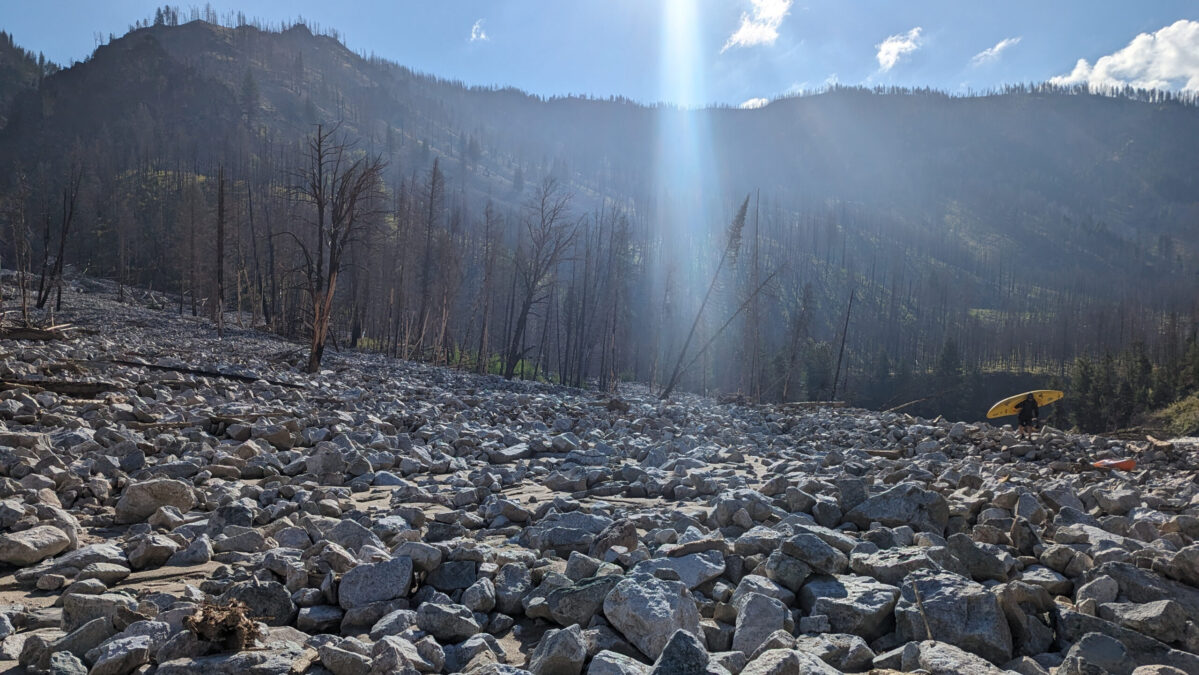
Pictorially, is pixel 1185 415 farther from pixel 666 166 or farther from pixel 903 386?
pixel 666 166

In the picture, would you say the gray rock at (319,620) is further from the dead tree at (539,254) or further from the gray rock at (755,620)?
the dead tree at (539,254)

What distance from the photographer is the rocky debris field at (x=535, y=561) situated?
2203mm

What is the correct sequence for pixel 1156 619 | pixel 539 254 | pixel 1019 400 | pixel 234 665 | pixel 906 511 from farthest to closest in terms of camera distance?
1. pixel 539 254
2. pixel 1019 400
3. pixel 906 511
4. pixel 1156 619
5. pixel 234 665

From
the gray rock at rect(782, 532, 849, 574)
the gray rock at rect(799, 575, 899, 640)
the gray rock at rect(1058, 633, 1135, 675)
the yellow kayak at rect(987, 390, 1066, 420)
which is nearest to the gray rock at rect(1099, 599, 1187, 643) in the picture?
the gray rock at rect(1058, 633, 1135, 675)

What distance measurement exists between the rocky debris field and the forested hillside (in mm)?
10633

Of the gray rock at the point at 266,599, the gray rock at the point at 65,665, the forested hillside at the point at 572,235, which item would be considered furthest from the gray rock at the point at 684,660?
the forested hillside at the point at 572,235

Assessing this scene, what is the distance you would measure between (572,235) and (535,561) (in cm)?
1972

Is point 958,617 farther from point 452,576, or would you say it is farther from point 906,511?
point 452,576

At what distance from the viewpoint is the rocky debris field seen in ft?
7.23

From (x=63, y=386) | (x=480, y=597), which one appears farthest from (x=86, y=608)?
(x=63, y=386)

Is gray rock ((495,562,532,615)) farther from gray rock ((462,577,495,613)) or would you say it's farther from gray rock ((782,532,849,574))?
gray rock ((782,532,849,574))

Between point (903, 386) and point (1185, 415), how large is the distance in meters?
31.2

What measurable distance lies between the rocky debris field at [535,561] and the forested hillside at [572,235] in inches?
419

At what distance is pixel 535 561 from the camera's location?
10.7 feet
